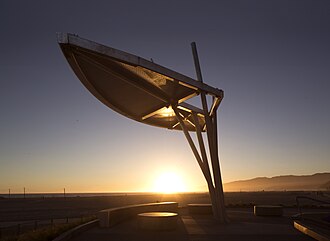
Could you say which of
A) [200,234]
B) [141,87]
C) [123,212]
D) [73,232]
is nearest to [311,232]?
[200,234]

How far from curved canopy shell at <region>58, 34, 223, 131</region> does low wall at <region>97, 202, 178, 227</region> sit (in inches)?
259

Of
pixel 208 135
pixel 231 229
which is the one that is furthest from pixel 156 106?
pixel 231 229

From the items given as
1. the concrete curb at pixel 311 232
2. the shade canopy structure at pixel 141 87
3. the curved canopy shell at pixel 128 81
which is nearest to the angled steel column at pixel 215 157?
the shade canopy structure at pixel 141 87

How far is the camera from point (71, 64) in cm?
1430

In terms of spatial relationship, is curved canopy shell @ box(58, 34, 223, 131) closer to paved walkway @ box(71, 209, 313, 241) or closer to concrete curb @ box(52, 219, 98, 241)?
concrete curb @ box(52, 219, 98, 241)

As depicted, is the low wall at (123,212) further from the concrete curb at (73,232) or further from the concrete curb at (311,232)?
the concrete curb at (311,232)

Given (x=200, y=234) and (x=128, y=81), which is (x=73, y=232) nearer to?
(x=200, y=234)

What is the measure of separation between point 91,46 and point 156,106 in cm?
A: 990

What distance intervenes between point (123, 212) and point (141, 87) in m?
7.37

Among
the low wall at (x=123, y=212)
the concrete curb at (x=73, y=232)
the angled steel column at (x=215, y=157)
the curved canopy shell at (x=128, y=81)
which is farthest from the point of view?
the angled steel column at (x=215, y=157)

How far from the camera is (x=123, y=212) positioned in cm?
1827

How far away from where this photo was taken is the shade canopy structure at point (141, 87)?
13.4 metres

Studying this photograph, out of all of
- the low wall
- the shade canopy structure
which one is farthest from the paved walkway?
the shade canopy structure

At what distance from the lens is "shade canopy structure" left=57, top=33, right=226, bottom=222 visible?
13422 millimetres
